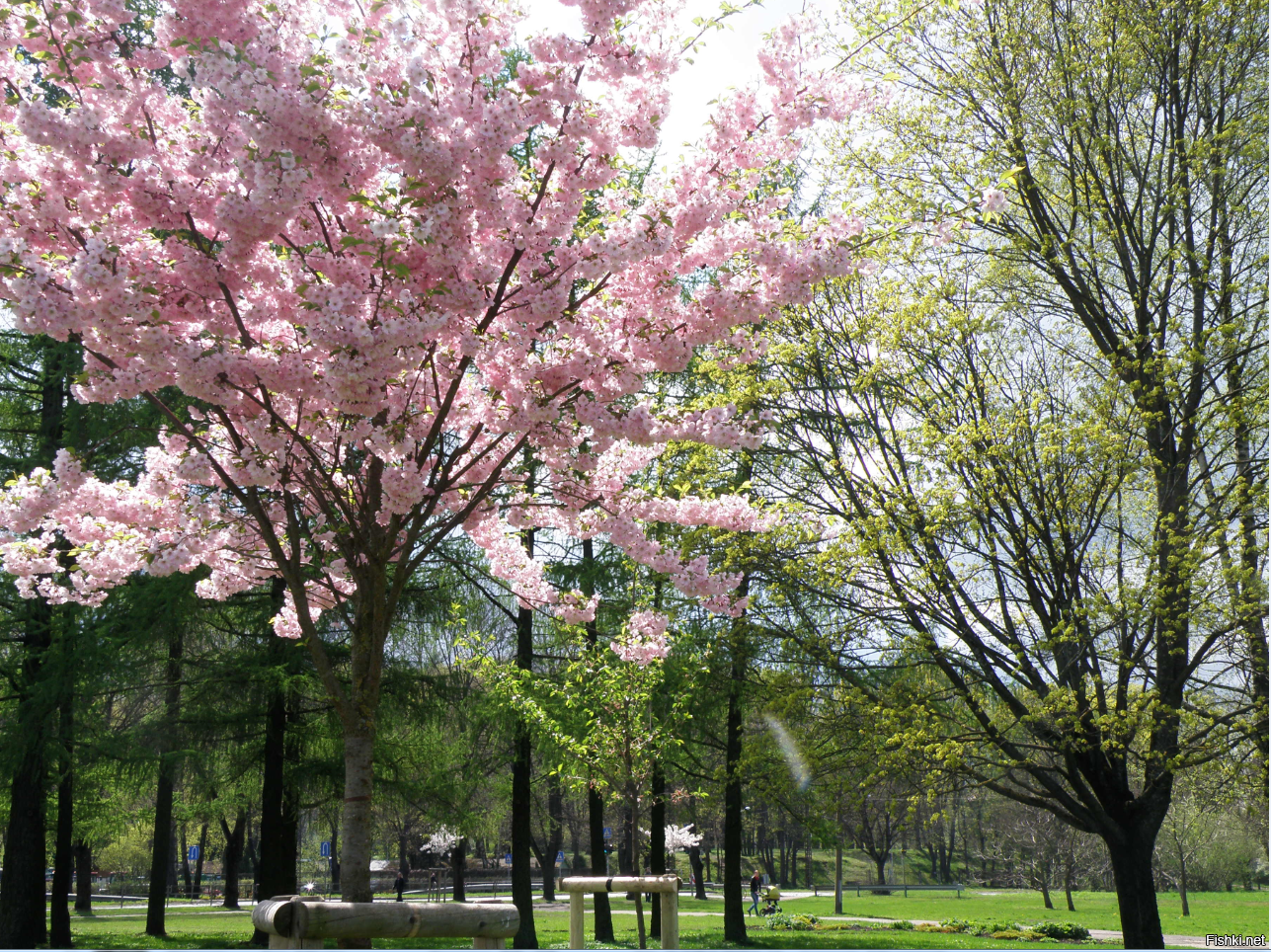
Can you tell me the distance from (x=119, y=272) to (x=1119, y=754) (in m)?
8.58

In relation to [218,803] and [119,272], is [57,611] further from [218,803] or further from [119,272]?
[119,272]

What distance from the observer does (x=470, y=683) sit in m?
16.9

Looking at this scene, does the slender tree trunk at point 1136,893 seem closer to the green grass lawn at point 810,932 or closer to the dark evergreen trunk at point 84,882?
the green grass lawn at point 810,932

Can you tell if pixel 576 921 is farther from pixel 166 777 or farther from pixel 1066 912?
pixel 1066 912

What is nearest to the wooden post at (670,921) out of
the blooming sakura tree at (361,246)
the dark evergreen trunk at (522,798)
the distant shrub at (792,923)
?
the blooming sakura tree at (361,246)

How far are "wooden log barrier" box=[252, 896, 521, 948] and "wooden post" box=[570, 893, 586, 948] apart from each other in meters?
4.70

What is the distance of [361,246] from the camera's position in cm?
405

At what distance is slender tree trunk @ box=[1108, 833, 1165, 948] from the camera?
29.8 ft

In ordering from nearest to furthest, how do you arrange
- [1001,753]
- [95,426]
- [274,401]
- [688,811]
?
[274,401] < [1001,753] < [95,426] < [688,811]

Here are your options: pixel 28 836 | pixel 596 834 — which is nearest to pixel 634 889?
pixel 596 834

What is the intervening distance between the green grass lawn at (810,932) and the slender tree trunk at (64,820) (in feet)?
1.49

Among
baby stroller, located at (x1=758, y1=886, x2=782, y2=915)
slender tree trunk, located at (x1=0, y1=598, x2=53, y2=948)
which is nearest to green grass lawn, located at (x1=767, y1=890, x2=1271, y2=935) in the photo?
baby stroller, located at (x1=758, y1=886, x2=782, y2=915)

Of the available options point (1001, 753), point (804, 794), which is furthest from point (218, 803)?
point (1001, 753)

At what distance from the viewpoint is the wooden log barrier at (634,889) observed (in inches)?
290
